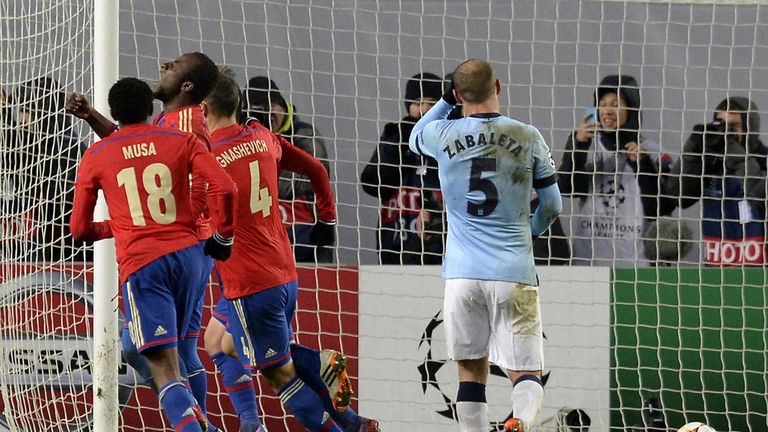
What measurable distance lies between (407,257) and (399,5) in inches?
67.5

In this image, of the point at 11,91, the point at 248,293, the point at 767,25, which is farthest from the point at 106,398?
the point at 767,25

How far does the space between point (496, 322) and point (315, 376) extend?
42.5 inches

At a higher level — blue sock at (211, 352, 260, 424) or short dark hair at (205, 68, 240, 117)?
short dark hair at (205, 68, 240, 117)

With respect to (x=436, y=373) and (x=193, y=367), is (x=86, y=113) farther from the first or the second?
(x=436, y=373)

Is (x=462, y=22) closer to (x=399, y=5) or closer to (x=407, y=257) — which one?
(x=399, y=5)

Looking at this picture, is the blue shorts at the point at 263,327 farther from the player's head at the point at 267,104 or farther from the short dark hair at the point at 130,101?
the player's head at the point at 267,104

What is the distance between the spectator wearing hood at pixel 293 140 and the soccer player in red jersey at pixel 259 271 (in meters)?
1.89

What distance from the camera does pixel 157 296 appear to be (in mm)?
5680

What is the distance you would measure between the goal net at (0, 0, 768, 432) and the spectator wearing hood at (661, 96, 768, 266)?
1cm

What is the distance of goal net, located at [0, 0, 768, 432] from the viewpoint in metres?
8.48

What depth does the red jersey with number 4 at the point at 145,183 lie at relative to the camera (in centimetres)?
562

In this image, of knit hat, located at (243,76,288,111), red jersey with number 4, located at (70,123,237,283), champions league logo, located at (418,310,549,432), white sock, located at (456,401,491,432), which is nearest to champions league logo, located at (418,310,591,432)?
champions league logo, located at (418,310,549,432)

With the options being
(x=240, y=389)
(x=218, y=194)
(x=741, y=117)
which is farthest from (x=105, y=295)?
(x=741, y=117)

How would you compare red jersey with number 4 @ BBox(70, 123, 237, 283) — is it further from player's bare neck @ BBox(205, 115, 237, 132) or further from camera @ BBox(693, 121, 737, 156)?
camera @ BBox(693, 121, 737, 156)
